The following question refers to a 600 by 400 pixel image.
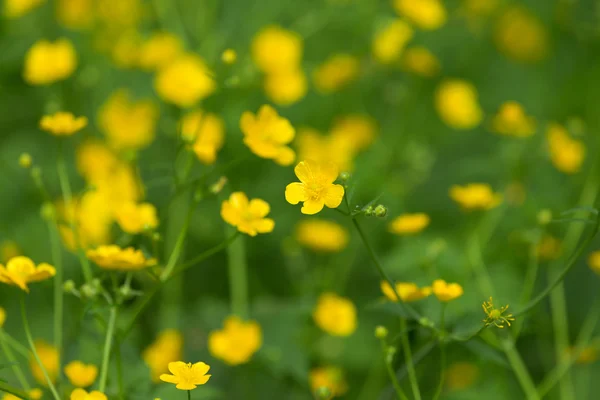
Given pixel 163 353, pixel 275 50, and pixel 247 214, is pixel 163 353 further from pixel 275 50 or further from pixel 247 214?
pixel 275 50

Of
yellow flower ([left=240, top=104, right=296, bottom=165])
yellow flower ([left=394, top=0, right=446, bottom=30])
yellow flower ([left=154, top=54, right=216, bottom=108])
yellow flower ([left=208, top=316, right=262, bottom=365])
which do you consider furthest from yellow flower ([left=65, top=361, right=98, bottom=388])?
yellow flower ([left=394, top=0, right=446, bottom=30])

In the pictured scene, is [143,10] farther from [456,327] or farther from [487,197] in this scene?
[456,327]

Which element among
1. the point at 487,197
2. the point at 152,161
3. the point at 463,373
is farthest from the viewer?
the point at 152,161

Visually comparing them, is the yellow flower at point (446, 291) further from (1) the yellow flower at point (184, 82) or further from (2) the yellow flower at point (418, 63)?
(2) the yellow flower at point (418, 63)

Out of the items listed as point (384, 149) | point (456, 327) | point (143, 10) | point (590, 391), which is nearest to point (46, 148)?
point (143, 10)

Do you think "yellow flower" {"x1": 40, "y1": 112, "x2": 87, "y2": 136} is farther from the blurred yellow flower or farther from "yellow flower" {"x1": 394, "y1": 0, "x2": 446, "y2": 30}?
"yellow flower" {"x1": 394, "y1": 0, "x2": 446, "y2": 30}

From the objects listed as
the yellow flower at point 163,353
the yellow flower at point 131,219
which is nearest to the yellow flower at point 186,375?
the yellow flower at point 131,219
